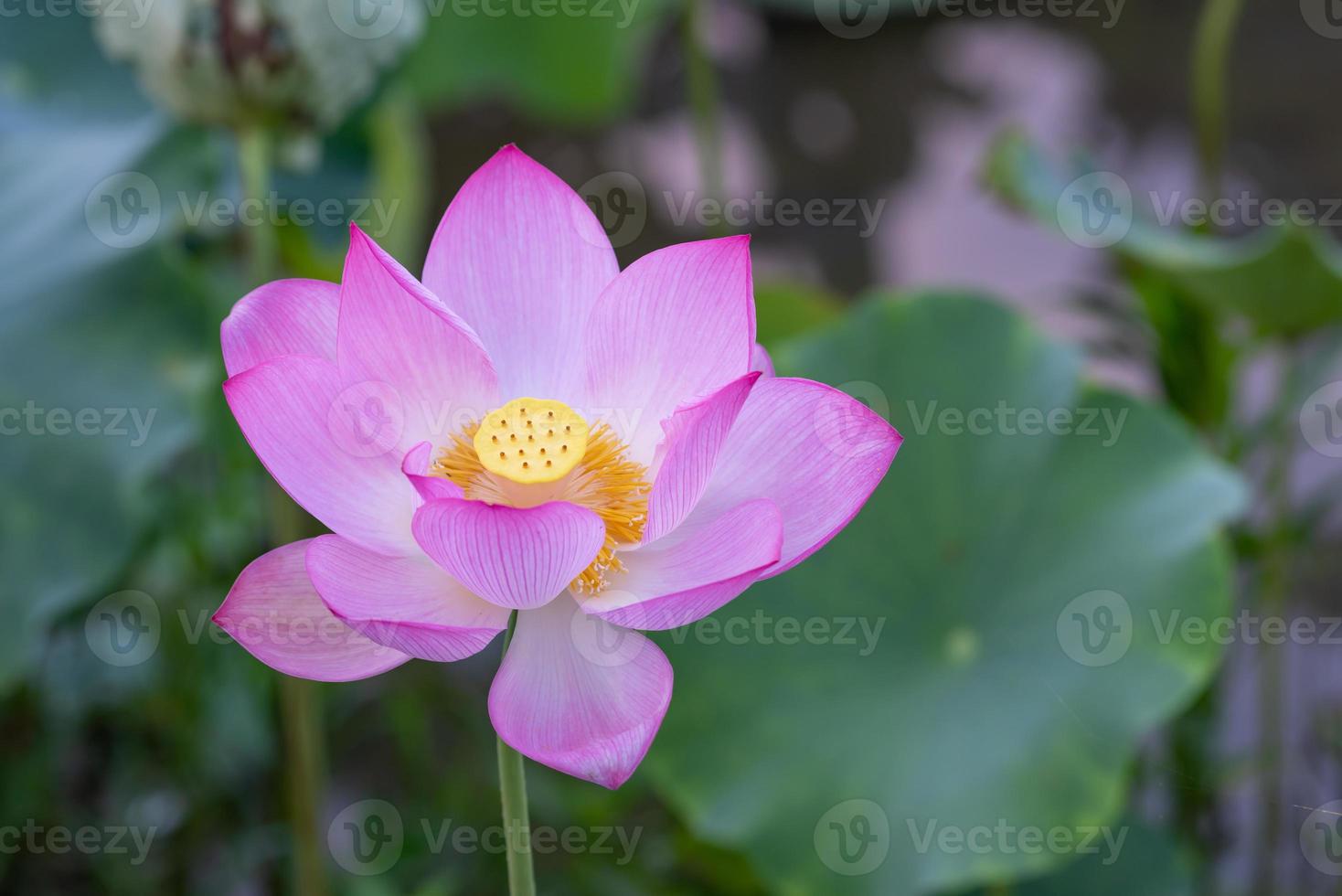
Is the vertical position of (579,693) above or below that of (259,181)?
below

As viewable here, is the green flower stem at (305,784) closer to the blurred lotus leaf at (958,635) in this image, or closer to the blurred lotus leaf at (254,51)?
the blurred lotus leaf at (958,635)

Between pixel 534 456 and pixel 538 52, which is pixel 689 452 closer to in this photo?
pixel 534 456

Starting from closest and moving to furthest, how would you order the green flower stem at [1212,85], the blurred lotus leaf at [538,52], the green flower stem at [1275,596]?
1. the green flower stem at [1275,596]
2. the green flower stem at [1212,85]
3. the blurred lotus leaf at [538,52]


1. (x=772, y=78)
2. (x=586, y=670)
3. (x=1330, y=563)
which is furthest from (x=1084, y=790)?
(x=772, y=78)

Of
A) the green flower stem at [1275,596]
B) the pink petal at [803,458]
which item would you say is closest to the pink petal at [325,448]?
the pink petal at [803,458]

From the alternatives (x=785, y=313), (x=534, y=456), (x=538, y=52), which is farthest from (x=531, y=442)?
(x=538, y=52)

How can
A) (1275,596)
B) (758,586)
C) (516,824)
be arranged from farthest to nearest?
(1275,596) < (758,586) < (516,824)

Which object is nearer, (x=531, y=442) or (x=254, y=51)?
(x=531, y=442)
